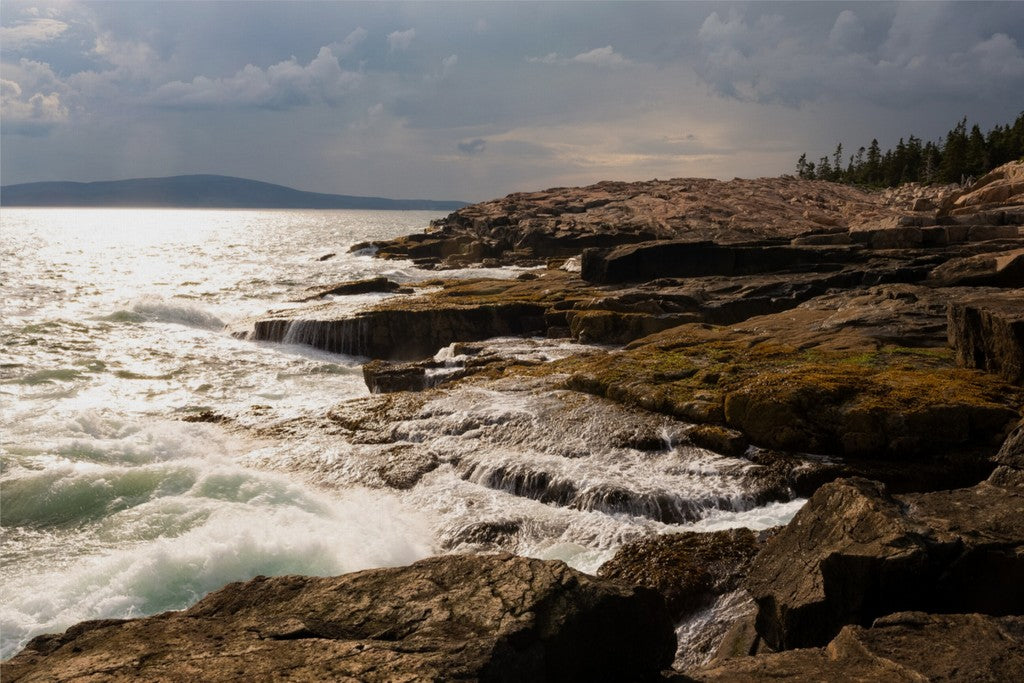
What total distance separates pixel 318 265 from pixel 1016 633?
7944 centimetres

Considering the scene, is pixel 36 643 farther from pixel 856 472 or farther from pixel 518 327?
pixel 518 327

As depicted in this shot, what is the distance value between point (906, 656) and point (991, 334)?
12698 mm

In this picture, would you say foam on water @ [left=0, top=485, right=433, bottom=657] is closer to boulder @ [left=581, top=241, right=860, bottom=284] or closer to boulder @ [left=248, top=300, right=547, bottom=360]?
boulder @ [left=248, top=300, right=547, bottom=360]

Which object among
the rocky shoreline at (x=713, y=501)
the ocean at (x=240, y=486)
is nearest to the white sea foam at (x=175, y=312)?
the rocky shoreline at (x=713, y=501)

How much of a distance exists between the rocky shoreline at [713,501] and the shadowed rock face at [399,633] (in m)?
0.03

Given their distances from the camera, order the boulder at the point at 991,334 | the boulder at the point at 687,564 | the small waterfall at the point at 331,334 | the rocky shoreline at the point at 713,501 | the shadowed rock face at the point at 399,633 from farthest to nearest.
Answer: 1. the small waterfall at the point at 331,334
2. the boulder at the point at 991,334
3. the boulder at the point at 687,564
4. the rocky shoreline at the point at 713,501
5. the shadowed rock face at the point at 399,633

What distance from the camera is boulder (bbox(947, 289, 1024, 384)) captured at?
15.1 metres

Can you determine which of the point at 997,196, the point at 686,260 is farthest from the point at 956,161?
the point at 686,260

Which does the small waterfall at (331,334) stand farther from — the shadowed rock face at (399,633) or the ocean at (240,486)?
the shadowed rock face at (399,633)

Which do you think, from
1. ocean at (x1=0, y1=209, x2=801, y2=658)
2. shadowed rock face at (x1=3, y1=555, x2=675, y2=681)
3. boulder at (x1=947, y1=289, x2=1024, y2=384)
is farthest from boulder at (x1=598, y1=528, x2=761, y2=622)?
boulder at (x1=947, y1=289, x2=1024, y2=384)

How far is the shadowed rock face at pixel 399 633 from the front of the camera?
17.9ft

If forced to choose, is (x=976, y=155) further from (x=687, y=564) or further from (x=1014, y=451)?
(x=687, y=564)

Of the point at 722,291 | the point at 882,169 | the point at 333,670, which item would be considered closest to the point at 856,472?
the point at 333,670

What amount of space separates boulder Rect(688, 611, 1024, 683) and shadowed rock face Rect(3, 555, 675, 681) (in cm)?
96
